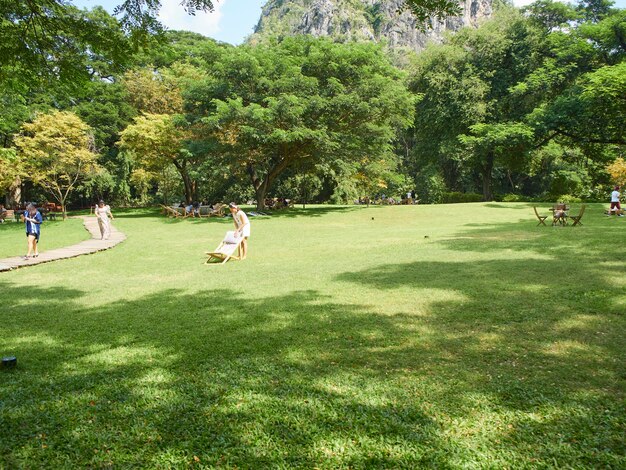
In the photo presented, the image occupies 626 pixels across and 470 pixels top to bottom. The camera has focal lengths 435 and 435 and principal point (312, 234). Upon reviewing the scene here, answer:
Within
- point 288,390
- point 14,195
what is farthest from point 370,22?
point 288,390

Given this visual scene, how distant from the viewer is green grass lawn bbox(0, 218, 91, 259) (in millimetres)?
15414

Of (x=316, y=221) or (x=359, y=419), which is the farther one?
(x=316, y=221)

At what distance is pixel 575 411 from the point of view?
329cm

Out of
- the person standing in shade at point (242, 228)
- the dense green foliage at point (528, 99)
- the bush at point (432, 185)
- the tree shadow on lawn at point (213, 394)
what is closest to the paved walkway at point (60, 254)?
the person standing in shade at point (242, 228)

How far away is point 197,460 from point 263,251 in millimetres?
10551

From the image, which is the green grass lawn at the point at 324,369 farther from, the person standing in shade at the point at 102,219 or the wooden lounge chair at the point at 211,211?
the wooden lounge chair at the point at 211,211

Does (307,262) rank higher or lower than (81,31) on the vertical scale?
lower

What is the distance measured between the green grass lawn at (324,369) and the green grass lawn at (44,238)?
7517 mm

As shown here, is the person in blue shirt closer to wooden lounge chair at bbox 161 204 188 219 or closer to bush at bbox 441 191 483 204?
wooden lounge chair at bbox 161 204 188 219

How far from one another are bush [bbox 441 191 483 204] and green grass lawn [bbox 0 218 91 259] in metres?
31.6

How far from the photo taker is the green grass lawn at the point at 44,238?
15414mm

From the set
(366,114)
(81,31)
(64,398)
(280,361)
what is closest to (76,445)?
(64,398)

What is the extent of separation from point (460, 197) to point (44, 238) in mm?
33868

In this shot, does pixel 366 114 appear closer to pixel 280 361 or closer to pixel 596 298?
pixel 596 298
